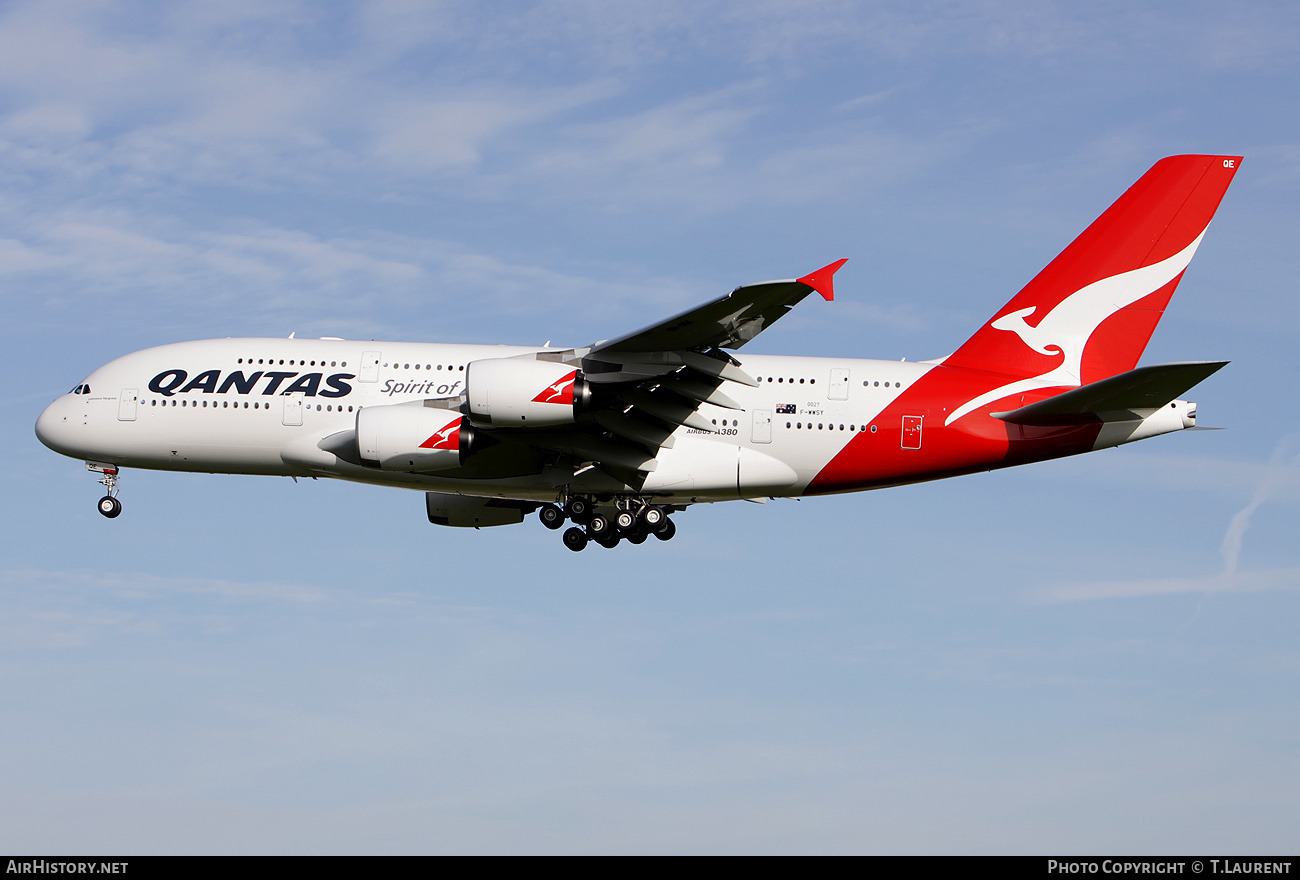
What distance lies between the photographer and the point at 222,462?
30109mm

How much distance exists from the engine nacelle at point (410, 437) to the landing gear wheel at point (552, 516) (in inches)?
131

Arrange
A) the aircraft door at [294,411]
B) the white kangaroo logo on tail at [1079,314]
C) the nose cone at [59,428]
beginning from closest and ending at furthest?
the aircraft door at [294,411], the white kangaroo logo on tail at [1079,314], the nose cone at [59,428]

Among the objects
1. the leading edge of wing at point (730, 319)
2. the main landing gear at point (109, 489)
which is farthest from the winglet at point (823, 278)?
the main landing gear at point (109, 489)

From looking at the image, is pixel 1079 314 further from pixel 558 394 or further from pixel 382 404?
pixel 382 404

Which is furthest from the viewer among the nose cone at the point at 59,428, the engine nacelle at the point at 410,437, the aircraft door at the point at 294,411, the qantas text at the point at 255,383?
the nose cone at the point at 59,428

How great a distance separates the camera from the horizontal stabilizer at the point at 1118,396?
25094 mm

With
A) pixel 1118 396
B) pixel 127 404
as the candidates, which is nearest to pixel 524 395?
pixel 127 404

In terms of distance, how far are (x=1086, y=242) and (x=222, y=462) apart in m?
20.5

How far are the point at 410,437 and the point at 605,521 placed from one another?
17.2 feet

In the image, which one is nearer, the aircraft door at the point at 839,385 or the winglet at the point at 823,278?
the winglet at the point at 823,278

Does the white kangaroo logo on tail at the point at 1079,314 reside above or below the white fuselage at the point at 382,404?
above

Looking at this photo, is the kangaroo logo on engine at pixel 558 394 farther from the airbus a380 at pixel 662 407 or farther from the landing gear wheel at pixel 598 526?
the landing gear wheel at pixel 598 526
